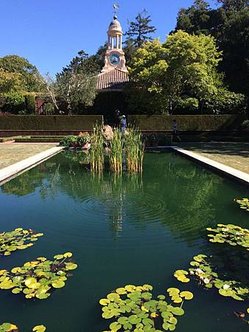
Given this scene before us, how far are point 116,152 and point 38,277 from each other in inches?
258

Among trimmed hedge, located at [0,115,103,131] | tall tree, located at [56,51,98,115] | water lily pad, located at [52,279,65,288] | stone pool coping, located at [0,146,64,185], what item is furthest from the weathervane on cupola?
water lily pad, located at [52,279,65,288]

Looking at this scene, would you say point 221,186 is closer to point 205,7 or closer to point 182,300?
point 182,300

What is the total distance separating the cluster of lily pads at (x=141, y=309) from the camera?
9.94 feet

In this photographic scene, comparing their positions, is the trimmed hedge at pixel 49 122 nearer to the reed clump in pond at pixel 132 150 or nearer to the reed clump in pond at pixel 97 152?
the reed clump in pond at pixel 97 152

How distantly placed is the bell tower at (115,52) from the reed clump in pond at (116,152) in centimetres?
3325

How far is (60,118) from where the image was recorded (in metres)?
25.2

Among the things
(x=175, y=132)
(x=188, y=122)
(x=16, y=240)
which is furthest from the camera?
(x=188, y=122)

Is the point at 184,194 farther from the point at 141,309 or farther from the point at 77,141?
the point at 77,141

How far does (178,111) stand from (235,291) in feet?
81.2

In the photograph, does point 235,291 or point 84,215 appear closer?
point 235,291

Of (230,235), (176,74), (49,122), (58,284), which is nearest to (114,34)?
(176,74)

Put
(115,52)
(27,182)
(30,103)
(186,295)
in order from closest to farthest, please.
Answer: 1. (186,295)
2. (27,182)
3. (30,103)
4. (115,52)

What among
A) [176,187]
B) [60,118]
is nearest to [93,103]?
[60,118]

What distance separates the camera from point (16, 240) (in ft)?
16.9
